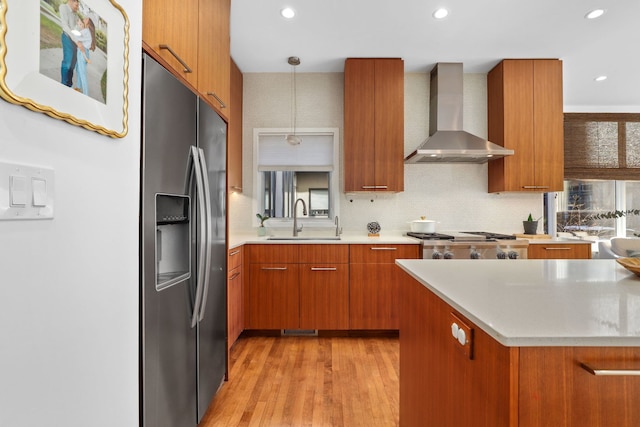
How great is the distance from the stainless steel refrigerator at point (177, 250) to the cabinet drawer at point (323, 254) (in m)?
1.25

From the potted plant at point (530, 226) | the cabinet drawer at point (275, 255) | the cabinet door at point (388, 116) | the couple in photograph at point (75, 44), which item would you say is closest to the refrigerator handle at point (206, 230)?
the couple in photograph at point (75, 44)

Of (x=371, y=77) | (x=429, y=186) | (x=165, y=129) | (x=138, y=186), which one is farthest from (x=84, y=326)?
(x=429, y=186)

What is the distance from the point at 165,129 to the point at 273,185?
2.46 m

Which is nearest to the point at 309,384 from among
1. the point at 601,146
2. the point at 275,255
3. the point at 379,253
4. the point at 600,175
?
the point at 275,255

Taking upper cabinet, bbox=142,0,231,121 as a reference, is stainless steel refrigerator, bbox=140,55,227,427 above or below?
below

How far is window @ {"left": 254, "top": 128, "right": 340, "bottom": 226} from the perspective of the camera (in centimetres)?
372

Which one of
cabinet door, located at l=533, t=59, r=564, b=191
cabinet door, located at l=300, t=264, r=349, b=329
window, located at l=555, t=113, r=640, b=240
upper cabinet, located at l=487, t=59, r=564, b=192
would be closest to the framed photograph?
cabinet door, located at l=300, t=264, r=349, b=329

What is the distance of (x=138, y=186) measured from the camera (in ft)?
3.78

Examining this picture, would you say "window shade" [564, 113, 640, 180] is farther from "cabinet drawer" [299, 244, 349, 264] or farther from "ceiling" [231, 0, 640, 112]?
"cabinet drawer" [299, 244, 349, 264]

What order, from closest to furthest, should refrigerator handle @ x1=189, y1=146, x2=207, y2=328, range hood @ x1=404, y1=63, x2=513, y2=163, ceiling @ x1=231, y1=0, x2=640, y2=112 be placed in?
refrigerator handle @ x1=189, y1=146, x2=207, y2=328 < ceiling @ x1=231, y1=0, x2=640, y2=112 < range hood @ x1=404, y1=63, x2=513, y2=163

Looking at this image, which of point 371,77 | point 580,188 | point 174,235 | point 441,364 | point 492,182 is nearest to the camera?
point 441,364

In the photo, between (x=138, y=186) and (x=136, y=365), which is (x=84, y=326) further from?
(x=138, y=186)

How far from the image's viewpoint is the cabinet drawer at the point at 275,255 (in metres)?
3.12

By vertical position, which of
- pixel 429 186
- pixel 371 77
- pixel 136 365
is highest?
pixel 371 77
